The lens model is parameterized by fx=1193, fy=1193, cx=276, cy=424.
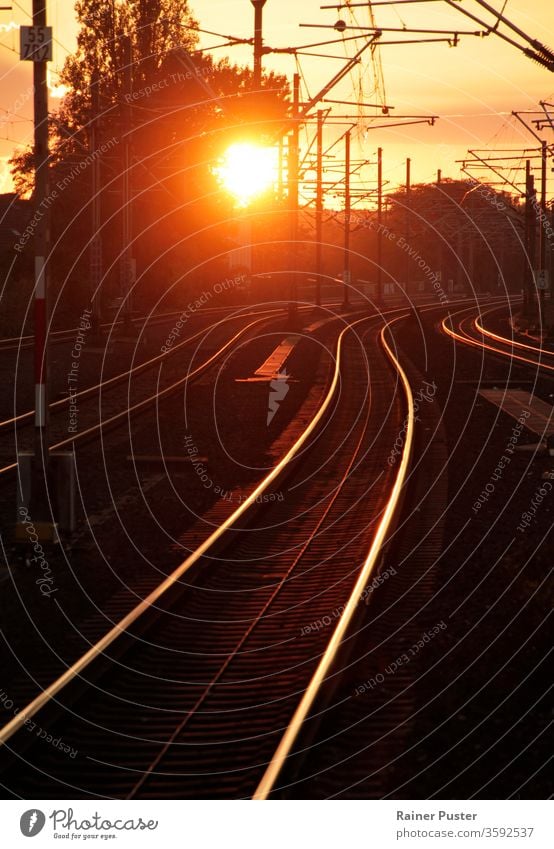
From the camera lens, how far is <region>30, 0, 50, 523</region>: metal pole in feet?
37.6

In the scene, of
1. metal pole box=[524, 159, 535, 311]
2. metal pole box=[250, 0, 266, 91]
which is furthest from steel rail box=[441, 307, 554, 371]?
metal pole box=[250, 0, 266, 91]

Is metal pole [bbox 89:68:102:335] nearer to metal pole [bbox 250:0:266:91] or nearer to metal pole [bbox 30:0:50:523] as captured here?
metal pole [bbox 250:0:266:91]

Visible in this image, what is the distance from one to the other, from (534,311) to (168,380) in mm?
36706

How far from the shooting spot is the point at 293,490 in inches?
595

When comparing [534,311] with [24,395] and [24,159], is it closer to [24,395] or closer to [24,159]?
[24,159]

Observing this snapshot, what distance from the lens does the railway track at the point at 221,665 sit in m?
6.64

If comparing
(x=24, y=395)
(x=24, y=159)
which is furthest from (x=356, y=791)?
(x=24, y=159)

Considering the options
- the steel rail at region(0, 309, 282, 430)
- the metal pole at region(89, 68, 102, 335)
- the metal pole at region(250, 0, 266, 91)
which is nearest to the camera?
the steel rail at region(0, 309, 282, 430)

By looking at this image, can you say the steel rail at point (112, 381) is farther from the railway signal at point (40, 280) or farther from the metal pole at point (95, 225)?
the railway signal at point (40, 280)

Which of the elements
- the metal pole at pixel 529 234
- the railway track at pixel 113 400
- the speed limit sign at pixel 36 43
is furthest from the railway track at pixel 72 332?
the speed limit sign at pixel 36 43

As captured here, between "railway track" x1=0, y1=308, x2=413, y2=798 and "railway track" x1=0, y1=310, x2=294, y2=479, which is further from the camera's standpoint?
"railway track" x1=0, y1=310, x2=294, y2=479

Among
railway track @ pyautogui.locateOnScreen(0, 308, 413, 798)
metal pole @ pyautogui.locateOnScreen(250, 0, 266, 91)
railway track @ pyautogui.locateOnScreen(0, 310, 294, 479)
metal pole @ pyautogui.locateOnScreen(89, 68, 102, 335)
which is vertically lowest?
railway track @ pyautogui.locateOnScreen(0, 308, 413, 798)

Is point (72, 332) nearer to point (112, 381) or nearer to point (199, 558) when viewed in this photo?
point (112, 381)

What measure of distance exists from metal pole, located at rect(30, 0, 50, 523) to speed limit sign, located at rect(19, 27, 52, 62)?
137 mm
